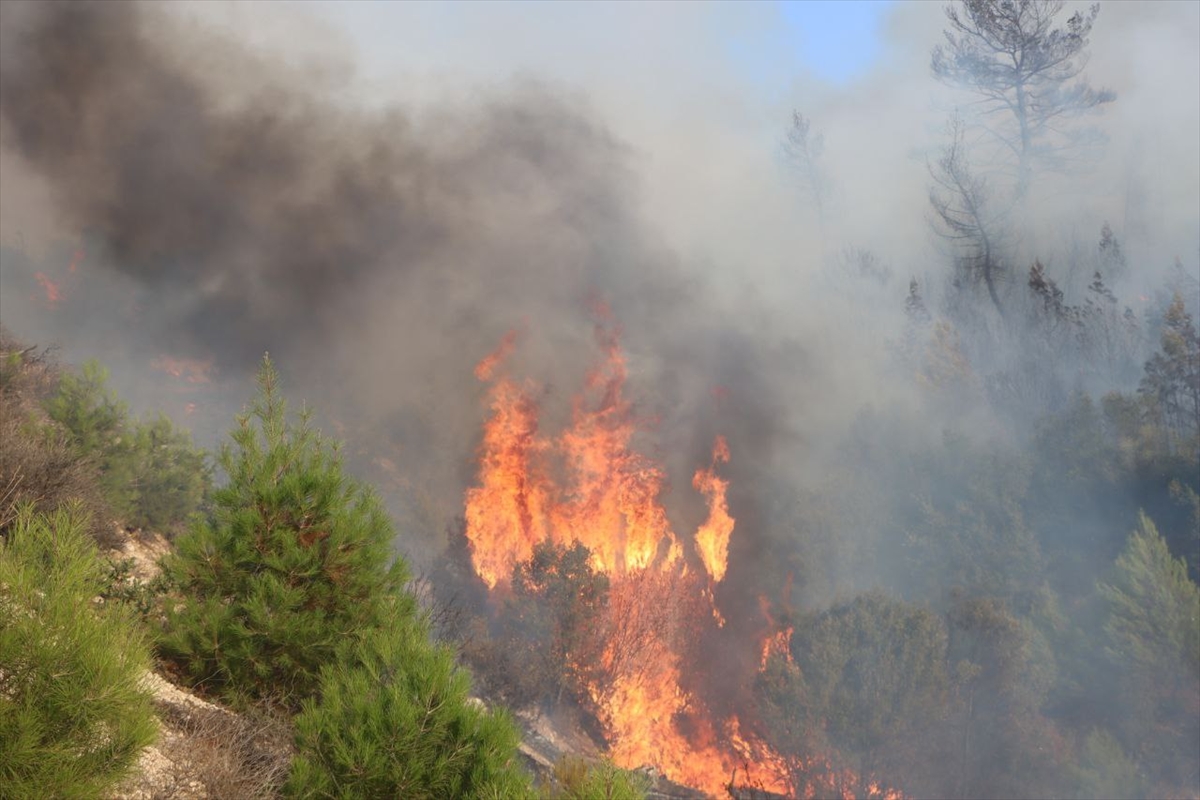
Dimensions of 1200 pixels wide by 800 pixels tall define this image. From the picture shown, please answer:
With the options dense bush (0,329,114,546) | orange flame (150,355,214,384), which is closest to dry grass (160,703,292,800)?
dense bush (0,329,114,546)

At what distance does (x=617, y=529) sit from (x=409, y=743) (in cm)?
3643

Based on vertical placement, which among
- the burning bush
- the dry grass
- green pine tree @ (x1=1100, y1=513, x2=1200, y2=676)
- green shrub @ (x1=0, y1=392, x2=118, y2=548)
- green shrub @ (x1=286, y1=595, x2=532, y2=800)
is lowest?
the dry grass

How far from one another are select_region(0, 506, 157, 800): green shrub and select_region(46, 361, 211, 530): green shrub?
1206 cm

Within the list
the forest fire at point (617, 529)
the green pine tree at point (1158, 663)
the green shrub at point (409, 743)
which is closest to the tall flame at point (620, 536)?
the forest fire at point (617, 529)

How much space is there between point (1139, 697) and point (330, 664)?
30.2 meters

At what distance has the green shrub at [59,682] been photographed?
5043mm

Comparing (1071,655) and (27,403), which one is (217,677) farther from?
(1071,655)

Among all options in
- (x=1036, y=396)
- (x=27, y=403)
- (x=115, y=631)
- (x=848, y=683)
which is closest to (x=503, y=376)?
(x=848, y=683)

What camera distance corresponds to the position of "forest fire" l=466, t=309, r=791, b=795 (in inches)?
1389

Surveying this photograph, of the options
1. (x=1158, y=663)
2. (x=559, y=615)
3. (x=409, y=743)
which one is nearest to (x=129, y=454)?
(x=409, y=743)

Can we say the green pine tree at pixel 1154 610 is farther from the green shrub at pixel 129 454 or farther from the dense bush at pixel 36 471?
the dense bush at pixel 36 471

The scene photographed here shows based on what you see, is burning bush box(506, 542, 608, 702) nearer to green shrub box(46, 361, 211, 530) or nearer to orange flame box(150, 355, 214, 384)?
green shrub box(46, 361, 211, 530)

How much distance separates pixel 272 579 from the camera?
9.01 meters

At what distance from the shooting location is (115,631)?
5383 millimetres
